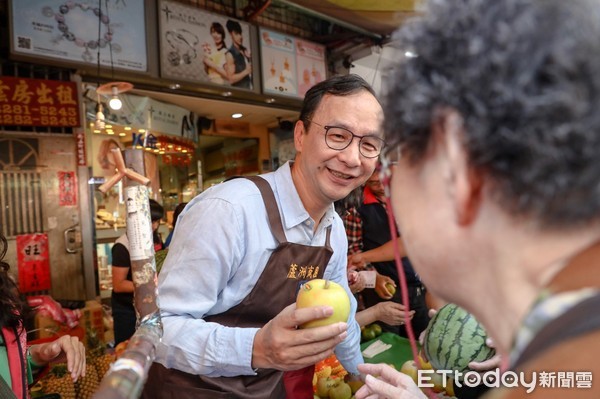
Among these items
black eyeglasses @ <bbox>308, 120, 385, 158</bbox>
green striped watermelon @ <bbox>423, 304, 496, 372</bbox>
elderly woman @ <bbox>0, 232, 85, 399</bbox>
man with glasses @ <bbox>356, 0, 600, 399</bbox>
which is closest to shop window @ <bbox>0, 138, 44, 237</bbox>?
elderly woman @ <bbox>0, 232, 85, 399</bbox>

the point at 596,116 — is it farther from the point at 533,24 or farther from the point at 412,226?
the point at 412,226

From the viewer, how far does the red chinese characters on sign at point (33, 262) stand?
5.31m

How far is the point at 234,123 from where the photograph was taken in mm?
8523

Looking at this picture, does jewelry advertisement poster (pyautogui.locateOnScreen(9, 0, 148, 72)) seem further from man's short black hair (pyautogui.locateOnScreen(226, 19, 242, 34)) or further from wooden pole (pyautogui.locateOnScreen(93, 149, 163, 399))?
wooden pole (pyautogui.locateOnScreen(93, 149, 163, 399))

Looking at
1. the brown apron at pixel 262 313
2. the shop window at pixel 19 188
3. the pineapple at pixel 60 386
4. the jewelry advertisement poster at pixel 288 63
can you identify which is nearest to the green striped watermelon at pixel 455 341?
the brown apron at pixel 262 313

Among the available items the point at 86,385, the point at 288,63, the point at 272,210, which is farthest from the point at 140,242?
the point at 288,63

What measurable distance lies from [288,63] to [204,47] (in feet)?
5.25

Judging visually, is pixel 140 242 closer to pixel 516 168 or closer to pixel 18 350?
pixel 516 168

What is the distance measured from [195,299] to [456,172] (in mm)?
1308

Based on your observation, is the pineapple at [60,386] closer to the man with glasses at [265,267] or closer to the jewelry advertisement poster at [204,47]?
the man with glasses at [265,267]

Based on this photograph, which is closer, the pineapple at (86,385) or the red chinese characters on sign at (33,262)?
the pineapple at (86,385)

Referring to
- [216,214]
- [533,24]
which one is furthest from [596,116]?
[216,214]

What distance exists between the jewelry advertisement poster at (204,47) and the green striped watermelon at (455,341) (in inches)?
204

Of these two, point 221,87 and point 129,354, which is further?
point 221,87
